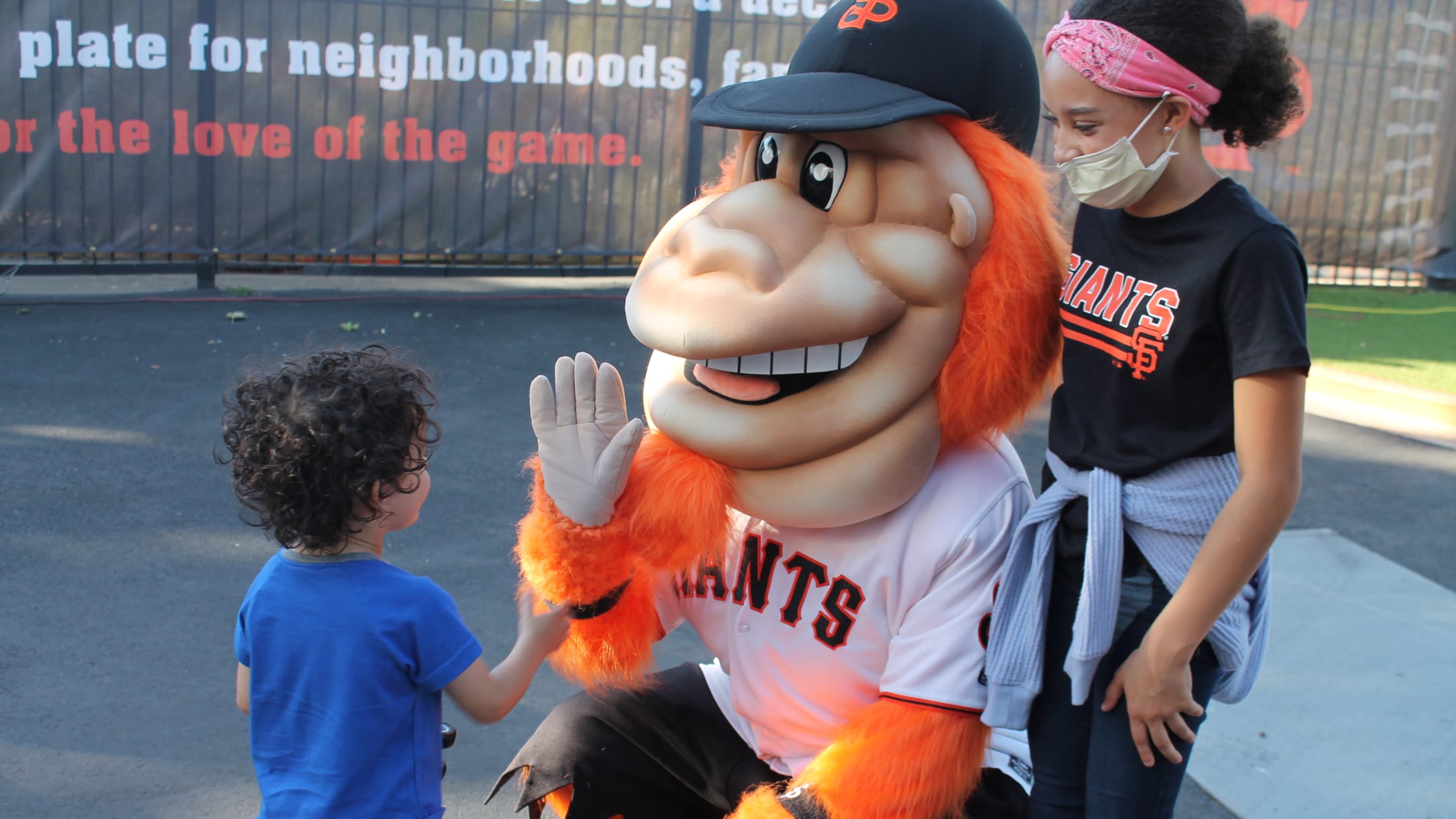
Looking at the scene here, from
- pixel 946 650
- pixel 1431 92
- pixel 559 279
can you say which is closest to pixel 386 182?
pixel 559 279

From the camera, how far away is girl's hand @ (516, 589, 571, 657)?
2.10 metres

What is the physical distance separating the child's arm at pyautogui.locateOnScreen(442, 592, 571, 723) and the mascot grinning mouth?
476 mm

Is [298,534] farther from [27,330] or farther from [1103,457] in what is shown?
[27,330]

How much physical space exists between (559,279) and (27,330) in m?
3.78

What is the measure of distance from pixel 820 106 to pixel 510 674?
1.05 m

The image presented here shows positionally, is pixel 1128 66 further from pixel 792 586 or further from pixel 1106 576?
pixel 792 586

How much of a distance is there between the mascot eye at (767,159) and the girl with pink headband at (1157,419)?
18.8 inches

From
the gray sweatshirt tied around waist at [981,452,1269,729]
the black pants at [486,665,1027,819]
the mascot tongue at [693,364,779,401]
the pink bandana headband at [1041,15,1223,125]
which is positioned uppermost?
the pink bandana headband at [1041,15,1223,125]

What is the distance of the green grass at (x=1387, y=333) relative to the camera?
763 centimetres

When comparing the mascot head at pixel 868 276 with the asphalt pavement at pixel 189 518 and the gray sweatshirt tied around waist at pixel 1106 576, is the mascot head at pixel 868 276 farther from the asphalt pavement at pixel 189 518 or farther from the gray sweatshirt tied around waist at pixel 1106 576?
the asphalt pavement at pixel 189 518

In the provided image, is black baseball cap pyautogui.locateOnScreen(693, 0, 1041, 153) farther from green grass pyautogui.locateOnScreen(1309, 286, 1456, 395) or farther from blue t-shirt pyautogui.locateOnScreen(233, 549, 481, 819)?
green grass pyautogui.locateOnScreen(1309, 286, 1456, 395)

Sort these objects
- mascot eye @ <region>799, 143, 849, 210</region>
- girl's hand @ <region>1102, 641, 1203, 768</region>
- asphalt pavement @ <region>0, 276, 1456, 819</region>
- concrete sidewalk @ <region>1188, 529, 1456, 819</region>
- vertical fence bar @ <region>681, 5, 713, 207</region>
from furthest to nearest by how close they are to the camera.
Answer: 1. vertical fence bar @ <region>681, 5, 713, 207</region>
2. concrete sidewalk @ <region>1188, 529, 1456, 819</region>
3. asphalt pavement @ <region>0, 276, 1456, 819</region>
4. mascot eye @ <region>799, 143, 849, 210</region>
5. girl's hand @ <region>1102, 641, 1203, 768</region>

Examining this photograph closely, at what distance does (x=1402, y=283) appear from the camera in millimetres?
10867

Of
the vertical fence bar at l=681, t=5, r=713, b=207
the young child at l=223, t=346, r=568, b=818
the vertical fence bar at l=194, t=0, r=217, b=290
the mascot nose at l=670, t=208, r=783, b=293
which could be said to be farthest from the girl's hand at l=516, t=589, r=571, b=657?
the vertical fence bar at l=194, t=0, r=217, b=290
